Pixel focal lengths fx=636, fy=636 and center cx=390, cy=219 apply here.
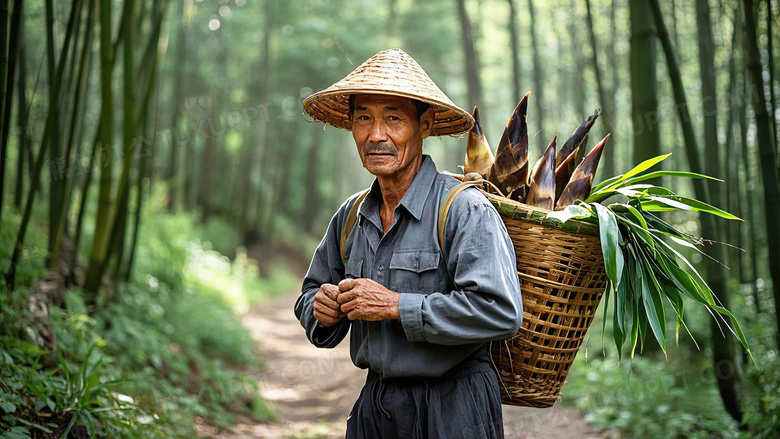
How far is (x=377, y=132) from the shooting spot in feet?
6.61

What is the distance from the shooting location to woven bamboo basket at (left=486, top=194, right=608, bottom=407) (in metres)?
1.91

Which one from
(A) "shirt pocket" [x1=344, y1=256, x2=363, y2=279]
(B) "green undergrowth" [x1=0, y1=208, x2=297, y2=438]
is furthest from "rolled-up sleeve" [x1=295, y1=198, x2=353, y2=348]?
(B) "green undergrowth" [x1=0, y1=208, x2=297, y2=438]

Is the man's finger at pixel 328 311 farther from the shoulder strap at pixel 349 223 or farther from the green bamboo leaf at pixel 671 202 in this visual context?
the green bamboo leaf at pixel 671 202

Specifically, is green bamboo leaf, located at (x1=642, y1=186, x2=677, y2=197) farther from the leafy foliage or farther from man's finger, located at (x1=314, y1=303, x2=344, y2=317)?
man's finger, located at (x1=314, y1=303, x2=344, y2=317)

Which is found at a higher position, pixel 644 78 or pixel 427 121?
pixel 644 78

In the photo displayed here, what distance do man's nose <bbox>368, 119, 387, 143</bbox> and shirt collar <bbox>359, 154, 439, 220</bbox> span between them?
0.58ft

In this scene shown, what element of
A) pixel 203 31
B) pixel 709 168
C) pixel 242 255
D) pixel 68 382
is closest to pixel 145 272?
pixel 68 382

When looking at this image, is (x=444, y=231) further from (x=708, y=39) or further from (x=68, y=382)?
(x=708, y=39)

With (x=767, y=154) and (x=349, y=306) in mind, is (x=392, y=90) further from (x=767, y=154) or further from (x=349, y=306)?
(x=767, y=154)

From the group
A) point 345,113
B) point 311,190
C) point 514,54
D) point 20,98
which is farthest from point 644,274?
point 311,190

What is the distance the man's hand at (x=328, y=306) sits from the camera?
195cm

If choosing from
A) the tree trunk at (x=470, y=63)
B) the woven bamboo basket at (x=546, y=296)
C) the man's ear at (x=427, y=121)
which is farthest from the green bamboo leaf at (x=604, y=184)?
the tree trunk at (x=470, y=63)

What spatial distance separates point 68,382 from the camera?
323 cm

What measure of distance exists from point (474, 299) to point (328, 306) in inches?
18.4
